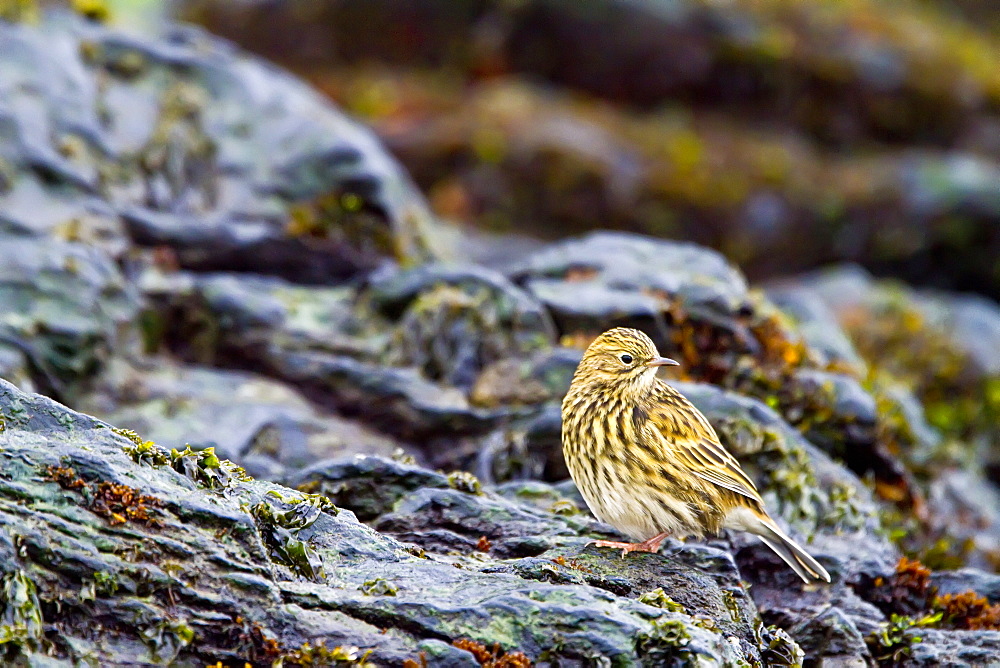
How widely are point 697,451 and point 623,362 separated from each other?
3.07 feet

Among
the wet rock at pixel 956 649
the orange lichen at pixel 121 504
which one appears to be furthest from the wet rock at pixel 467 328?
the orange lichen at pixel 121 504

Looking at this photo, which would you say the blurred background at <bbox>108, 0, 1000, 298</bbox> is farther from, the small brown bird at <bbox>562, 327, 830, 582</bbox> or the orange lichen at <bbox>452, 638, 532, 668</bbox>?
the orange lichen at <bbox>452, 638, 532, 668</bbox>

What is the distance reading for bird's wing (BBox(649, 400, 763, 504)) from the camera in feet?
27.2

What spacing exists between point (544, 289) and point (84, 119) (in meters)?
6.47

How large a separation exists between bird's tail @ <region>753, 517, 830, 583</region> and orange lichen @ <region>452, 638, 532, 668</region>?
117 inches

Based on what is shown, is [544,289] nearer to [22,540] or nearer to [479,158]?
[22,540]

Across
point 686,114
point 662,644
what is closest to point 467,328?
point 662,644

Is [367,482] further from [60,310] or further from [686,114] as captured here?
[686,114]

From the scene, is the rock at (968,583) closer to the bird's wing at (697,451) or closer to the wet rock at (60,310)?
the bird's wing at (697,451)

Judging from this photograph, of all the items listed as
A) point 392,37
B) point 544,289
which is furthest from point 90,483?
point 392,37

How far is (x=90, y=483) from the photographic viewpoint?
6102mm

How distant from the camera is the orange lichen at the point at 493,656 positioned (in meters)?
6.15

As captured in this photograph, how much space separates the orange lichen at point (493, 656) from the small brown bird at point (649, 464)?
73.7 inches

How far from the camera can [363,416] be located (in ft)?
38.4
